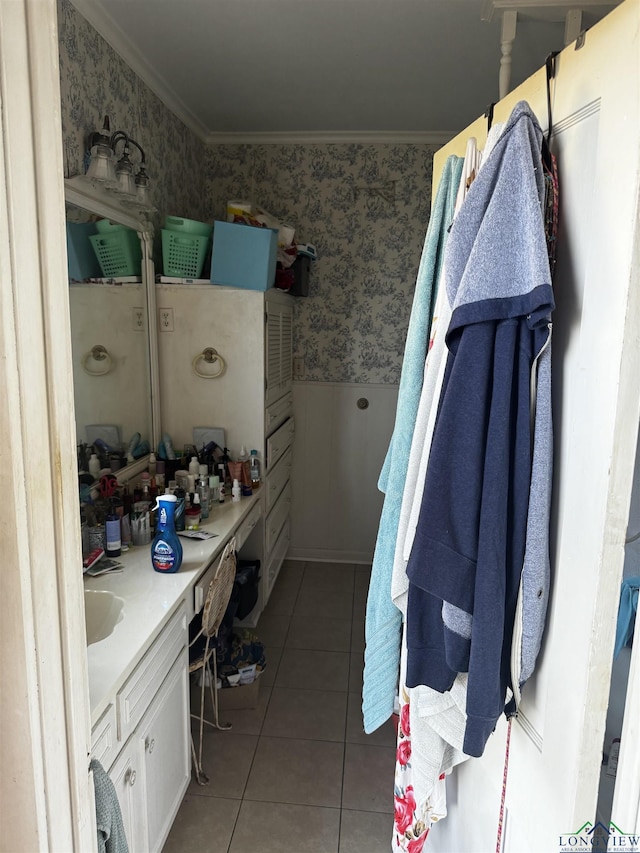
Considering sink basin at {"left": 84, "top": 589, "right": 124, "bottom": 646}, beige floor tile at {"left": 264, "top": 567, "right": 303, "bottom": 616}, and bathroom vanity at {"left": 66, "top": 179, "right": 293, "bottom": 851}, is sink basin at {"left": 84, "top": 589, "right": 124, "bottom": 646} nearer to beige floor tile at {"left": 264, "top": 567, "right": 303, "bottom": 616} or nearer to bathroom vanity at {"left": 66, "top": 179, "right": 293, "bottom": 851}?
bathroom vanity at {"left": 66, "top": 179, "right": 293, "bottom": 851}

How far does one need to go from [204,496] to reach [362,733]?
114 cm

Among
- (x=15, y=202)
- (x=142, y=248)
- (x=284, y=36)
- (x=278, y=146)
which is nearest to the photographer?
(x=15, y=202)

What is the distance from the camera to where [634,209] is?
71 centimetres

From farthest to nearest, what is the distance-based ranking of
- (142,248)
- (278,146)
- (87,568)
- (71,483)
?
(278,146) → (142,248) → (87,568) → (71,483)

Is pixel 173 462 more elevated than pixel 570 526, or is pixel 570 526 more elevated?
pixel 570 526

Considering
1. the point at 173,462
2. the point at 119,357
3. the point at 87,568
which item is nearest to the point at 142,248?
the point at 119,357

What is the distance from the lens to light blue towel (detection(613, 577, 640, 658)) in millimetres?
962

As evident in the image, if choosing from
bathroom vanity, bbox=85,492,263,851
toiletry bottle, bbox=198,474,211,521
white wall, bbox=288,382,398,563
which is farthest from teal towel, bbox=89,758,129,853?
white wall, bbox=288,382,398,563

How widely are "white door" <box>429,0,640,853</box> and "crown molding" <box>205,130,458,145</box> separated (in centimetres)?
260

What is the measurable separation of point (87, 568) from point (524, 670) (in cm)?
141

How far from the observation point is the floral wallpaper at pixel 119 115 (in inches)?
75.9

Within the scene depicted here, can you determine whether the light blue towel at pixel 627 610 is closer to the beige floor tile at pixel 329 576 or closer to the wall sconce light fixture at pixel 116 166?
the wall sconce light fixture at pixel 116 166

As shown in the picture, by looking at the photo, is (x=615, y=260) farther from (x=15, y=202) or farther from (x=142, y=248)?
(x=142, y=248)

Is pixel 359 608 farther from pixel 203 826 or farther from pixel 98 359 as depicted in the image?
pixel 98 359
